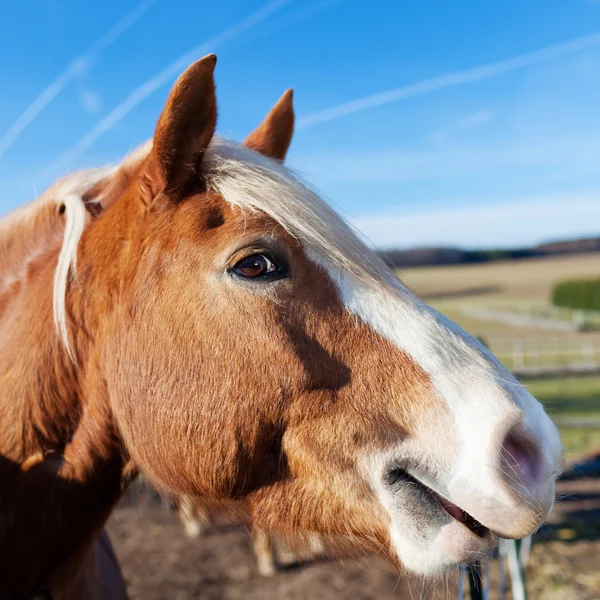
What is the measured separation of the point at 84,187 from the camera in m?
2.07

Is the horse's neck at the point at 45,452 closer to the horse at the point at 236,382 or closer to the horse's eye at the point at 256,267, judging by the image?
the horse at the point at 236,382

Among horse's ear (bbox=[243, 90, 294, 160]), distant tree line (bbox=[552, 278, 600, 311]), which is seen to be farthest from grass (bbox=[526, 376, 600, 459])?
distant tree line (bbox=[552, 278, 600, 311])

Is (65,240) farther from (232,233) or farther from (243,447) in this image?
(243,447)

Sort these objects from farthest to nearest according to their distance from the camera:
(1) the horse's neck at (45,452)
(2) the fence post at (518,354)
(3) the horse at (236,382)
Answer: (2) the fence post at (518,354) → (1) the horse's neck at (45,452) → (3) the horse at (236,382)

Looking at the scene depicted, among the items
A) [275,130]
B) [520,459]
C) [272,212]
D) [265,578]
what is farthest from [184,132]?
[265,578]

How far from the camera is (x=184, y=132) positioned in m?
1.78

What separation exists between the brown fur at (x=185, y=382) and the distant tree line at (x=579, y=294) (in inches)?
1536

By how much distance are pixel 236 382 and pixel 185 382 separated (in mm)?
176

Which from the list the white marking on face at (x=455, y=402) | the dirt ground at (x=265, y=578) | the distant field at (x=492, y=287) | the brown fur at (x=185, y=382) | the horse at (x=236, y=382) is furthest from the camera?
the distant field at (x=492, y=287)

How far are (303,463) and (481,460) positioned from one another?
553 millimetres

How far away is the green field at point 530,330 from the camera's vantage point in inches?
536

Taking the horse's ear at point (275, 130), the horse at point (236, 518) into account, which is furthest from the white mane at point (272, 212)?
the horse at point (236, 518)

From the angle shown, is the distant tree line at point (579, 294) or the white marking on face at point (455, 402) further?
the distant tree line at point (579, 294)

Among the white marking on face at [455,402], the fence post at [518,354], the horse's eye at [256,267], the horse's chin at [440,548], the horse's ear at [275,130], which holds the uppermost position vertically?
the horse's ear at [275,130]
